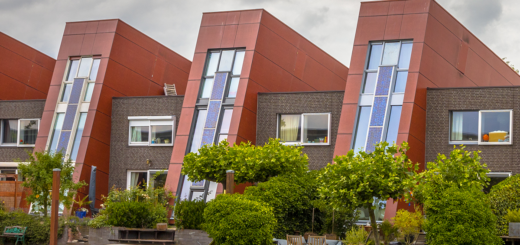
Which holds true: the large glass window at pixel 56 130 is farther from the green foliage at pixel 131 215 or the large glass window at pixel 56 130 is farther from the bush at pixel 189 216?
the bush at pixel 189 216

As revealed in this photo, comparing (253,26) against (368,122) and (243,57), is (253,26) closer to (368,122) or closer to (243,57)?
(243,57)

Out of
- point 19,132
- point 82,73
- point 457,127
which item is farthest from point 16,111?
point 457,127

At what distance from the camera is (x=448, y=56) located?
2358cm

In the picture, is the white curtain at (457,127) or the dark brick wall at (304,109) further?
the dark brick wall at (304,109)

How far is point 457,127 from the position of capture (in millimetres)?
22328

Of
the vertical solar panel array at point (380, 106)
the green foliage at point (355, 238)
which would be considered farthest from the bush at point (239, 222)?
the vertical solar panel array at point (380, 106)

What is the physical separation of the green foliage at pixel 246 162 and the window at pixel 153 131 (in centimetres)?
616

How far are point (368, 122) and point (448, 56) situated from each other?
405 cm

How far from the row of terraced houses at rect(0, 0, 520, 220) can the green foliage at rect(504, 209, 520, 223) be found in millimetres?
5028

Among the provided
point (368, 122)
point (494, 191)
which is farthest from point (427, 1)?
point (494, 191)

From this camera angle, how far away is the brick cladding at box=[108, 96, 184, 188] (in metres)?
26.7

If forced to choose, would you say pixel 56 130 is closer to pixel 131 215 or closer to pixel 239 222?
pixel 131 215

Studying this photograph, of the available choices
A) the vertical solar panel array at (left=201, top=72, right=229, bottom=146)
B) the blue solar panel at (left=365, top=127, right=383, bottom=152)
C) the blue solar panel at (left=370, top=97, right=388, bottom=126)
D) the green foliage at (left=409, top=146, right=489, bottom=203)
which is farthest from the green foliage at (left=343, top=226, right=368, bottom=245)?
the vertical solar panel array at (left=201, top=72, right=229, bottom=146)

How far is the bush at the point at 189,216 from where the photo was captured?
70.0 ft
